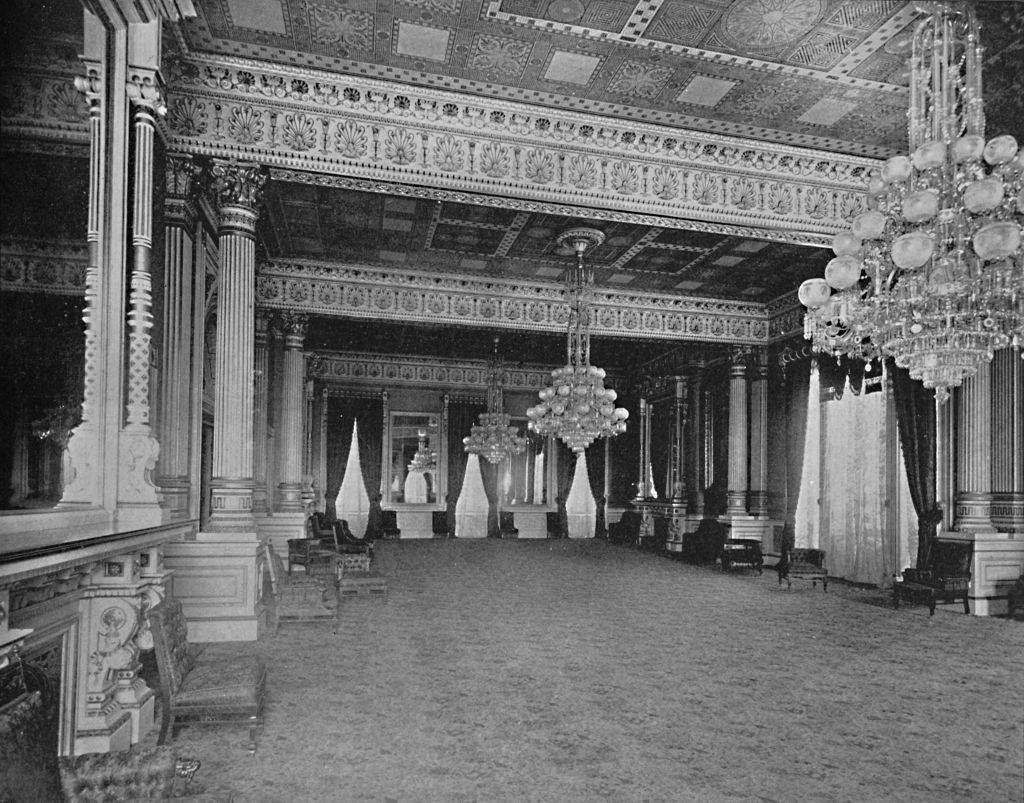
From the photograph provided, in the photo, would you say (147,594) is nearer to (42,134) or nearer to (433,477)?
(42,134)

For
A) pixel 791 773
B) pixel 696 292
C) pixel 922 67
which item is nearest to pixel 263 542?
pixel 791 773

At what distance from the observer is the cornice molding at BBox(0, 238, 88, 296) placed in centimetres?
278

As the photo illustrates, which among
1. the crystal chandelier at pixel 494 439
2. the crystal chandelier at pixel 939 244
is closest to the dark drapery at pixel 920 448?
the crystal chandelier at pixel 939 244

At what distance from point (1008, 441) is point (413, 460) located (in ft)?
42.2

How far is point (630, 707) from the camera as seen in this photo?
4.71 m

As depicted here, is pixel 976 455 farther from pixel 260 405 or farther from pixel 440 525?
pixel 440 525

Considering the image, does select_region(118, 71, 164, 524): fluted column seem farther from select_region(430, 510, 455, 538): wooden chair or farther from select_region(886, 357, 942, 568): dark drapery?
select_region(430, 510, 455, 538): wooden chair

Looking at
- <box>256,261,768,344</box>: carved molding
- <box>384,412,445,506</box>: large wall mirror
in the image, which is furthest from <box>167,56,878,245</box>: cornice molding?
<box>384,412,445,506</box>: large wall mirror

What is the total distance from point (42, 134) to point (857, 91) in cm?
622

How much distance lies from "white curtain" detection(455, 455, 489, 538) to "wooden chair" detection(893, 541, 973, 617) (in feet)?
36.9

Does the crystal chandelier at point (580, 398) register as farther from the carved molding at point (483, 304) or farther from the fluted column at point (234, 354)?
the fluted column at point (234, 354)

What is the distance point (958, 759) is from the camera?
3912mm

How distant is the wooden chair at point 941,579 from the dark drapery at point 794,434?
11.5ft

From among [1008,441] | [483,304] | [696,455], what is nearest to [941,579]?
[1008,441]
